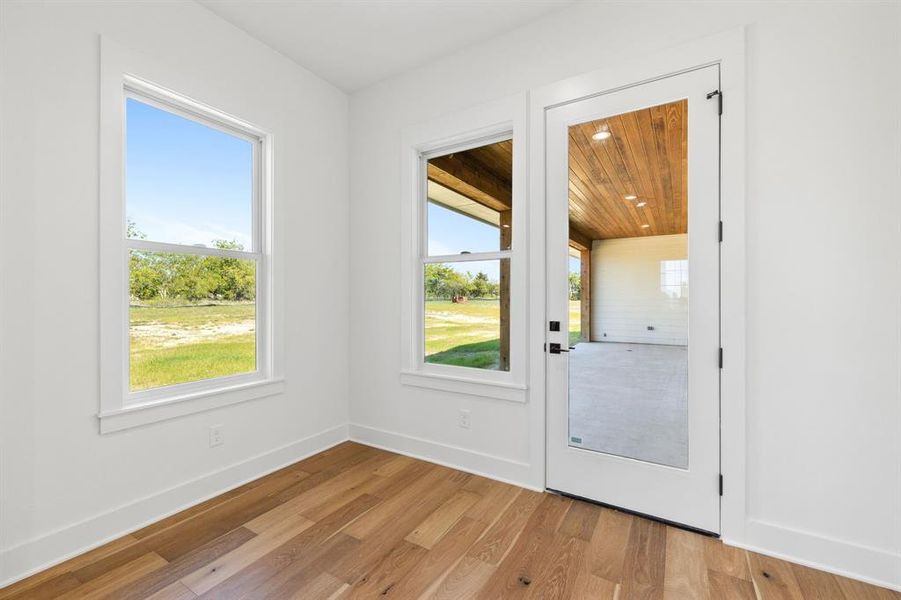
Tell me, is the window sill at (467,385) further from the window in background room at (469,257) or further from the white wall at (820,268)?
the white wall at (820,268)

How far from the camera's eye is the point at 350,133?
3.37 meters

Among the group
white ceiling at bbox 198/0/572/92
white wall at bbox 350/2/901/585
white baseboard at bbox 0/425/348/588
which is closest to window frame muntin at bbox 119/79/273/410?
white baseboard at bbox 0/425/348/588

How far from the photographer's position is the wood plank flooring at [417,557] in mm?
1630

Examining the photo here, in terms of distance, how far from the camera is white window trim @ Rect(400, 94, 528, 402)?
2.54 metres

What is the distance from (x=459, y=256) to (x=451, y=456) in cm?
142

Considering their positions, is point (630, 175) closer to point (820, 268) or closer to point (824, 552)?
point (820, 268)

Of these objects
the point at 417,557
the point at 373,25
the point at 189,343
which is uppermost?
the point at 373,25

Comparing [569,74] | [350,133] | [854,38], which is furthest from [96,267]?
[854,38]

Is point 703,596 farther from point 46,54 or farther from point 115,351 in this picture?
point 46,54

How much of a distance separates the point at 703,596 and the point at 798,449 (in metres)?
0.79

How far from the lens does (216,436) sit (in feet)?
8.05

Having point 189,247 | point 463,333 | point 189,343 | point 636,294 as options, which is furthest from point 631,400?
point 189,247

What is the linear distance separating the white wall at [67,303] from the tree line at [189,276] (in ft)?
0.82

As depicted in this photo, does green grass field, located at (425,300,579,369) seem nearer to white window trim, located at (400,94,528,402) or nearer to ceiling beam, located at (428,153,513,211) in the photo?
white window trim, located at (400,94,528,402)
